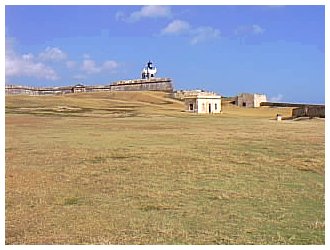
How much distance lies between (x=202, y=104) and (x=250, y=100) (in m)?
9.95

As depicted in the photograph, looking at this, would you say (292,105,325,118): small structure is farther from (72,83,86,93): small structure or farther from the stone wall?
(72,83,86,93): small structure

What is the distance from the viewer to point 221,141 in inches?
478

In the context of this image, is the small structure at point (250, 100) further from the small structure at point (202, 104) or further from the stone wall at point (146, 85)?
the stone wall at point (146, 85)

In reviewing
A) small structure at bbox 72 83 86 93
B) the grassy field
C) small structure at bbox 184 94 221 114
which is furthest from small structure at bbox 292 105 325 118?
small structure at bbox 72 83 86 93

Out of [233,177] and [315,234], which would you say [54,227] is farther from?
[233,177]

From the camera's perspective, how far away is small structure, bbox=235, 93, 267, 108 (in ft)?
135

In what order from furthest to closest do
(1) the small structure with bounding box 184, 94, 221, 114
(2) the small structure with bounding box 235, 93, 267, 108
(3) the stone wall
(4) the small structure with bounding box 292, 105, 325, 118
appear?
(3) the stone wall → (2) the small structure with bounding box 235, 93, 267, 108 → (1) the small structure with bounding box 184, 94, 221, 114 → (4) the small structure with bounding box 292, 105, 325, 118

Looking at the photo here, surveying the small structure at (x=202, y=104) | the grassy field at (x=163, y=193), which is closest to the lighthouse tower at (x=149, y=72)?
the small structure at (x=202, y=104)

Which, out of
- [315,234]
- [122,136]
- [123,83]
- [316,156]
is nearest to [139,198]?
[315,234]

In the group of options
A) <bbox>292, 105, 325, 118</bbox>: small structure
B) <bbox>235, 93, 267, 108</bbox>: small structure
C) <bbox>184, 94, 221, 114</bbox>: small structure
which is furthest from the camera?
<bbox>235, 93, 267, 108</bbox>: small structure

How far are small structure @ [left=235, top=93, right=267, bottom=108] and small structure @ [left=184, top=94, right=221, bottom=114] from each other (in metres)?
8.15

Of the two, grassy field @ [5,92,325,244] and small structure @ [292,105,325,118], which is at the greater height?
small structure @ [292,105,325,118]

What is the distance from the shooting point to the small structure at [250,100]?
4125 centimetres

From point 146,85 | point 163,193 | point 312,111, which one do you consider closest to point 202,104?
point 312,111
